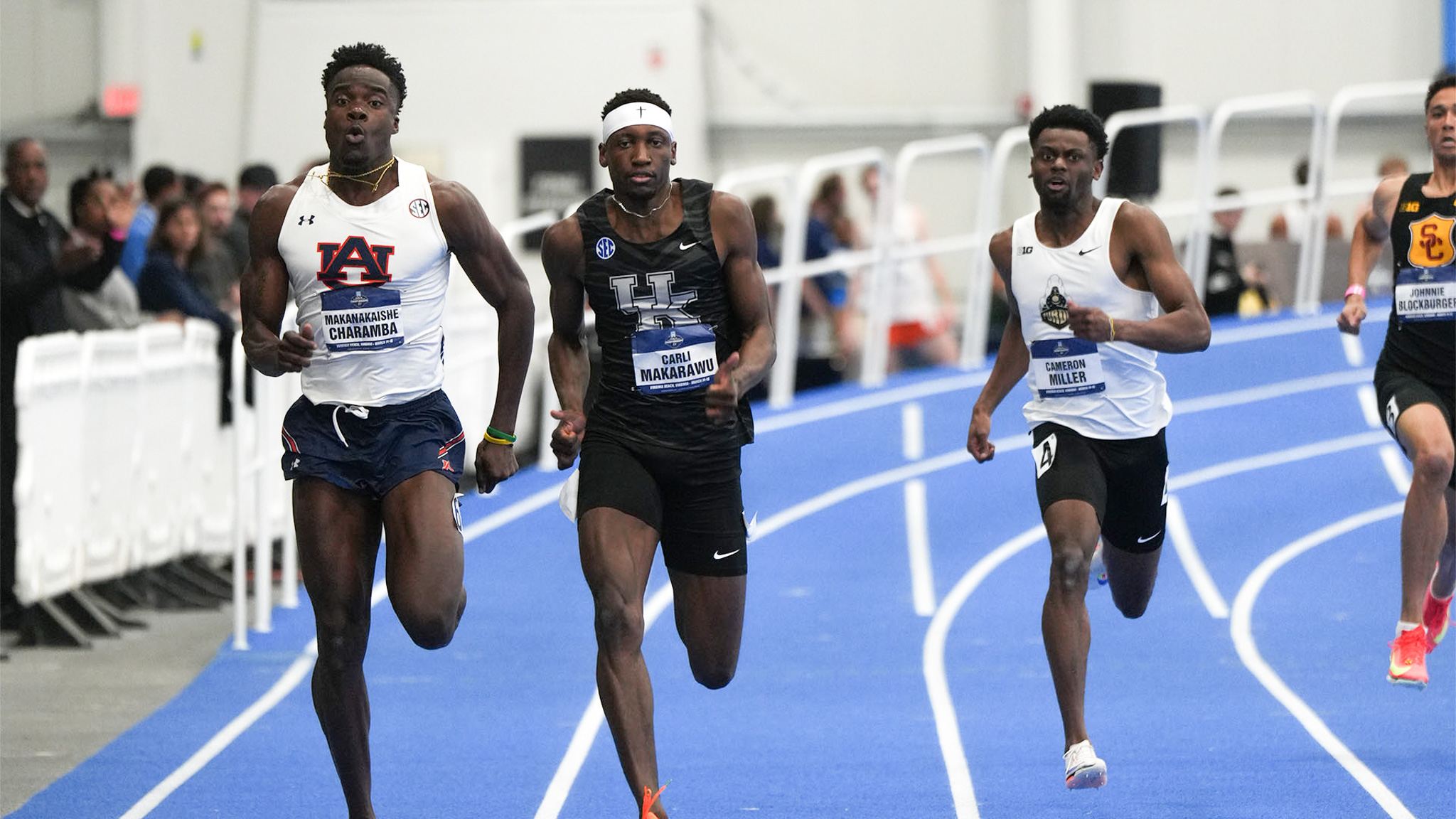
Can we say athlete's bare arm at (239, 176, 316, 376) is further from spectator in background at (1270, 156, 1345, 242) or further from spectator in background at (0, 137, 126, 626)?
spectator in background at (1270, 156, 1345, 242)

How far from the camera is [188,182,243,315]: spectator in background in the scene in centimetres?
1149

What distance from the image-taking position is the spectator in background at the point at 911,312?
15.1m

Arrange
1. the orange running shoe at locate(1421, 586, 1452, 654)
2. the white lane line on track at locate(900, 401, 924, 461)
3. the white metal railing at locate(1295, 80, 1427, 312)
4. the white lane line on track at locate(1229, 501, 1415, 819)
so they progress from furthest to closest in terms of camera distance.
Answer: the white metal railing at locate(1295, 80, 1427, 312)
the white lane line on track at locate(900, 401, 924, 461)
the orange running shoe at locate(1421, 586, 1452, 654)
the white lane line on track at locate(1229, 501, 1415, 819)

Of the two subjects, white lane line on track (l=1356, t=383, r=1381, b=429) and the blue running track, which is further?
white lane line on track (l=1356, t=383, r=1381, b=429)

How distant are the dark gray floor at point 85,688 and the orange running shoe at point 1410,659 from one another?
470 cm

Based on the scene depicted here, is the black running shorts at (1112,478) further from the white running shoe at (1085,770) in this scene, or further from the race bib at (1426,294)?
the race bib at (1426,294)

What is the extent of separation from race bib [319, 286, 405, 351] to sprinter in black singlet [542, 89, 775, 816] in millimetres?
468

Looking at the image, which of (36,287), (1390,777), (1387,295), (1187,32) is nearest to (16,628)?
(36,287)

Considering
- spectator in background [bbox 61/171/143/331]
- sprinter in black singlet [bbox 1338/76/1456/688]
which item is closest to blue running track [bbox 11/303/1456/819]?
sprinter in black singlet [bbox 1338/76/1456/688]

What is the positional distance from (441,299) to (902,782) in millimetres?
2444

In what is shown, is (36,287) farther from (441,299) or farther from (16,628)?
(441,299)

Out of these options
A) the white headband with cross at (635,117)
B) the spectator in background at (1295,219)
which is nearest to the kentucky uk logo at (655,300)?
the white headband with cross at (635,117)

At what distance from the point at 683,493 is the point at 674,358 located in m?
0.40

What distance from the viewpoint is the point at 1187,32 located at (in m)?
23.1
